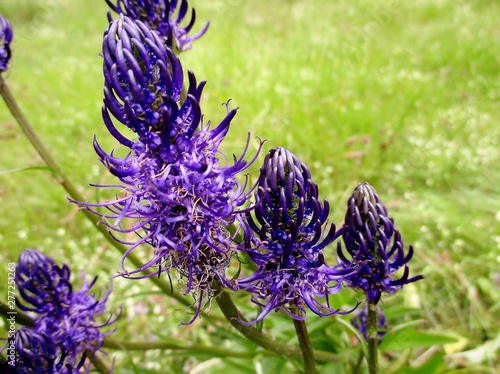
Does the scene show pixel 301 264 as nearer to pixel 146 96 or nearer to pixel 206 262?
pixel 206 262

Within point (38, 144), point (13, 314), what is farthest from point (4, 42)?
point (13, 314)

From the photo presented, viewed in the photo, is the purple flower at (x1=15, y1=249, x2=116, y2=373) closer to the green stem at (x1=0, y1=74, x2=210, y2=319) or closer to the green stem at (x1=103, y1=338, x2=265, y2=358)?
the green stem at (x1=103, y1=338, x2=265, y2=358)

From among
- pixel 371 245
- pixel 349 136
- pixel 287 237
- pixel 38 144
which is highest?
pixel 349 136

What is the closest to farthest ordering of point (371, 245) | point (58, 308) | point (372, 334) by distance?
point (371, 245) < point (372, 334) < point (58, 308)

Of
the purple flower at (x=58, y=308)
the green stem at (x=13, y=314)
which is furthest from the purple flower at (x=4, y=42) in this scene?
the green stem at (x=13, y=314)

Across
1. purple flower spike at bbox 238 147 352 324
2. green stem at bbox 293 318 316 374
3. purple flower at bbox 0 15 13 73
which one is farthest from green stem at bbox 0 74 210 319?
purple flower spike at bbox 238 147 352 324

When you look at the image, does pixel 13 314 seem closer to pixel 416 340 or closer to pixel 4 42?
pixel 4 42
